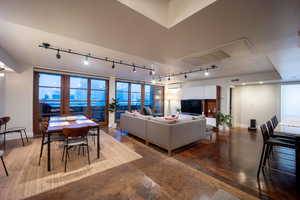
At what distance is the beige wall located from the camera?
211 inches

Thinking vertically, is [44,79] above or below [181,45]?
below

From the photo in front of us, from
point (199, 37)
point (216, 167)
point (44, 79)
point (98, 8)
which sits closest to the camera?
point (98, 8)

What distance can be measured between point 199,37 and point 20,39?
346 centimetres

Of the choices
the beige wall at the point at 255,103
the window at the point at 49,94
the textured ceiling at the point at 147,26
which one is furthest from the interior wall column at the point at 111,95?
the beige wall at the point at 255,103

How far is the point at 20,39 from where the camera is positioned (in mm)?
2361

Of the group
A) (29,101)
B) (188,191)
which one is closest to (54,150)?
(29,101)

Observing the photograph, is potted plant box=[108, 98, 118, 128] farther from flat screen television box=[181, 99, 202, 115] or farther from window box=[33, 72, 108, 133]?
flat screen television box=[181, 99, 202, 115]

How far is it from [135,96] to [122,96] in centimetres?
86

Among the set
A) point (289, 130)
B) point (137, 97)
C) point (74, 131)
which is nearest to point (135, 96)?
point (137, 97)

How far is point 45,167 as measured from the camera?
2.36 meters

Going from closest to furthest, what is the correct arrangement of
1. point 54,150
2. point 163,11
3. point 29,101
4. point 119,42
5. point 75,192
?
point 163,11, point 75,192, point 119,42, point 54,150, point 29,101

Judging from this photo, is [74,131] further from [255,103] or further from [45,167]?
[255,103]

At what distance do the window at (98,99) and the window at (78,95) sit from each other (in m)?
0.30

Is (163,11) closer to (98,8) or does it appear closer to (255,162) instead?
(98,8)
